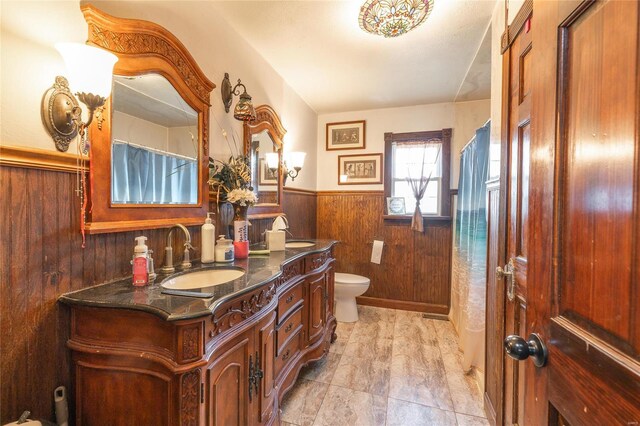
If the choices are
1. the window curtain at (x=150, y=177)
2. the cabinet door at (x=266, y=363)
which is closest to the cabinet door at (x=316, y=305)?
the cabinet door at (x=266, y=363)

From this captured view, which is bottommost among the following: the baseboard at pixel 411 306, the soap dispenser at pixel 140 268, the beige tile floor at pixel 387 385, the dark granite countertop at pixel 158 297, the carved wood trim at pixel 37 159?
the beige tile floor at pixel 387 385

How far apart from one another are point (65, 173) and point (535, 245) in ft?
4.93

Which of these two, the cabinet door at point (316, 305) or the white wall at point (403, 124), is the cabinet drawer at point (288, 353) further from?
the white wall at point (403, 124)

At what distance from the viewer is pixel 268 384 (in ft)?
4.57

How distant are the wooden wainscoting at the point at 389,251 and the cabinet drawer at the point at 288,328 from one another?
1.73 metres

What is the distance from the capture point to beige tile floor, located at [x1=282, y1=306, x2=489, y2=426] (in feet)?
5.41

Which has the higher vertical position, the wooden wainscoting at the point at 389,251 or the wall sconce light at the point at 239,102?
the wall sconce light at the point at 239,102

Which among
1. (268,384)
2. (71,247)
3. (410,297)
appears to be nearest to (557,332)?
(268,384)

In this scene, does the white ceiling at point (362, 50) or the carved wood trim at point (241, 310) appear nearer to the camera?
the carved wood trim at point (241, 310)

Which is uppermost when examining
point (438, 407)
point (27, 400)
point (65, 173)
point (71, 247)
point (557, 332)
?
point (65, 173)

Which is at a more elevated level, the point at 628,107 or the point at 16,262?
the point at 628,107

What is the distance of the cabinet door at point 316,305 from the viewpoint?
2.01m

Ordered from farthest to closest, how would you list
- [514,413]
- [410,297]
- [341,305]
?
1. [410,297]
2. [341,305]
3. [514,413]

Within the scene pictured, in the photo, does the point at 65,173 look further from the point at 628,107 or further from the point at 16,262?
the point at 628,107
